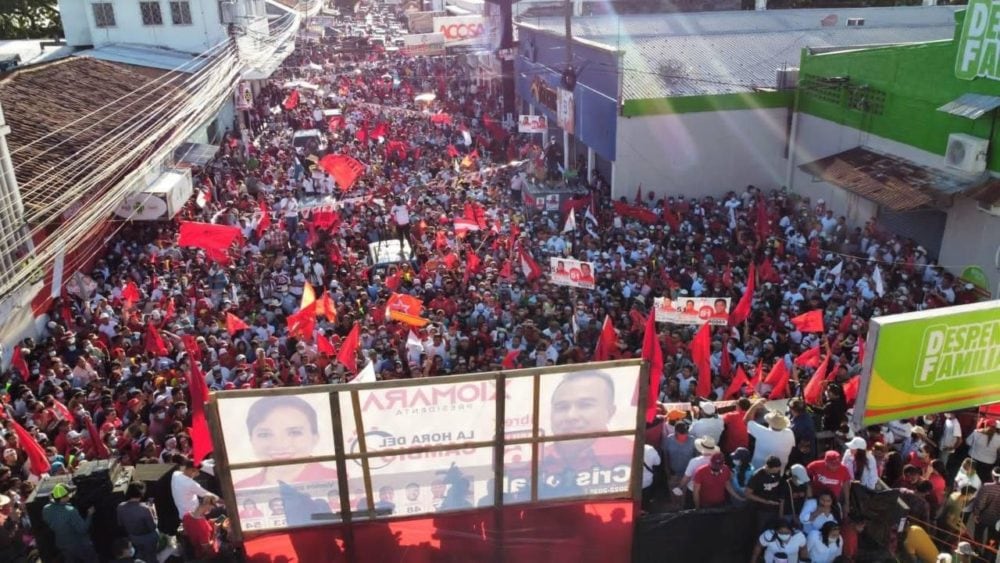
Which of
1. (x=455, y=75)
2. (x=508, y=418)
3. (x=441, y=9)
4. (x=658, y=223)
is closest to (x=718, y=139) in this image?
(x=658, y=223)

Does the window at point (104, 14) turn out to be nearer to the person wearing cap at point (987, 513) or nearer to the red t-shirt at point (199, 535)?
the red t-shirt at point (199, 535)

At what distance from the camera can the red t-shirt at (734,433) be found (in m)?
8.09

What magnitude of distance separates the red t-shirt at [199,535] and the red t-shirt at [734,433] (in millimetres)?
4946

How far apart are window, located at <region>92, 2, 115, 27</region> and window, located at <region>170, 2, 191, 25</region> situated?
2.13 m

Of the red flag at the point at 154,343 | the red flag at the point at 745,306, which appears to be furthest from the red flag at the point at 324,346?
the red flag at the point at 745,306

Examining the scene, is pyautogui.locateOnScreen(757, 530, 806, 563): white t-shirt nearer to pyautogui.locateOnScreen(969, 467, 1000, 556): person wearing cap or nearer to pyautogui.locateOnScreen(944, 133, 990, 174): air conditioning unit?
pyautogui.locateOnScreen(969, 467, 1000, 556): person wearing cap

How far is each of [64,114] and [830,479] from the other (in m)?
18.8

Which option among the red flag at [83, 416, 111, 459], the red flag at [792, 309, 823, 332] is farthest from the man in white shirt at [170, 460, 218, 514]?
the red flag at [792, 309, 823, 332]

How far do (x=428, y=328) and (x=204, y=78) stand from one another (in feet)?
56.4

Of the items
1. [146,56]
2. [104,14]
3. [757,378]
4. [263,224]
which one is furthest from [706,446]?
→ [104,14]

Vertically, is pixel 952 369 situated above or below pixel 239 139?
above

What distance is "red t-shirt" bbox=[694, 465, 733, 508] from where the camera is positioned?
7270 millimetres

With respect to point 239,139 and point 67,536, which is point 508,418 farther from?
point 239,139

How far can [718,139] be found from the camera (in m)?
21.2
